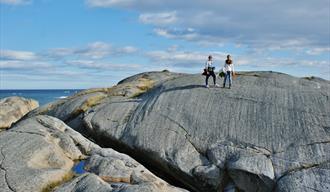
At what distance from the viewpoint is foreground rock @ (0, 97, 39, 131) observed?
148 ft

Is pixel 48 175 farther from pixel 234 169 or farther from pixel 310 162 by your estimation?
pixel 310 162

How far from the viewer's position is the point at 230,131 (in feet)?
75.4

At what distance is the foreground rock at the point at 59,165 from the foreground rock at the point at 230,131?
8.40 feet

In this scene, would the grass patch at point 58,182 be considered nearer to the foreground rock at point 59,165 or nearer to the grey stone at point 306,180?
the foreground rock at point 59,165

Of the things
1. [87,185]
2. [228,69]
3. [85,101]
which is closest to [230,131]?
[228,69]

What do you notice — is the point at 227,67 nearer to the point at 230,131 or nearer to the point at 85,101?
the point at 230,131

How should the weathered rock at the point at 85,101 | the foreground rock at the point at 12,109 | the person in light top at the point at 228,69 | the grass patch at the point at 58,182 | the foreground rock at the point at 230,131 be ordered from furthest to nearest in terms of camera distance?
the foreground rock at the point at 12,109
the weathered rock at the point at 85,101
the person in light top at the point at 228,69
the foreground rock at the point at 230,131
the grass patch at the point at 58,182

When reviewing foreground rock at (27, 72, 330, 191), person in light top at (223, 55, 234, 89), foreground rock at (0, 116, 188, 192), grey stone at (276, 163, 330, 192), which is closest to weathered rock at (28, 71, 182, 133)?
foreground rock at (27, 72, 330, 191)

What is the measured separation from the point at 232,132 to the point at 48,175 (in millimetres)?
8719

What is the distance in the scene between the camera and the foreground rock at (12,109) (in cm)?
4512

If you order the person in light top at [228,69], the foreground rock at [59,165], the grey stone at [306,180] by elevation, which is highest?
the person in light top at [228,69]

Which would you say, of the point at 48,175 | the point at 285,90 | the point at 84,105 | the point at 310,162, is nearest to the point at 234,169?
the point at 310,162

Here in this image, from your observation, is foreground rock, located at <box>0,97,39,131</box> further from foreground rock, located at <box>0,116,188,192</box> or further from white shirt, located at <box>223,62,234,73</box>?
white shirt, located at <box>223,62,234,73</box>

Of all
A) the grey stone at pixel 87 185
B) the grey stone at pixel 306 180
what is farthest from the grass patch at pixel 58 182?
the grey stone at pixel 306 180
